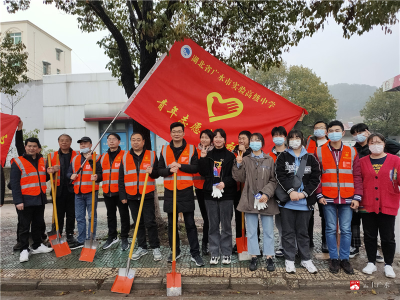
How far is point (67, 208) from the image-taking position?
232 inches

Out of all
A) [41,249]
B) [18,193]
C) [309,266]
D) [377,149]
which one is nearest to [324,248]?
[309,266]

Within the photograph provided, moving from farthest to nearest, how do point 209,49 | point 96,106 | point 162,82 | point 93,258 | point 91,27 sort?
point 96,106 → point 91,27 → point 209,49 → point 162,82 → point 93,258

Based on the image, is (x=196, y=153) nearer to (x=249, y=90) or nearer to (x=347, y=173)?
(x=249, y=90)

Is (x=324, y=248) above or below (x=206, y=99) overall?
below

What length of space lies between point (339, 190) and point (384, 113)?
39.8 m

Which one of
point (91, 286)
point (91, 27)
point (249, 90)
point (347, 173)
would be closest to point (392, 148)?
point (347, 173)

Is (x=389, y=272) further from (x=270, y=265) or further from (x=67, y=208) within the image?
(x=67, y=208)

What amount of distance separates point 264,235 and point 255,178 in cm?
81

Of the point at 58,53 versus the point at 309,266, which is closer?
the point at 309,266

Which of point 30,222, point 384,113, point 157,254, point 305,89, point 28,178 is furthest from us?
point 384,113

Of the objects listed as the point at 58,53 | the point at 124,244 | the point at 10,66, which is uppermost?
the point at 58,53

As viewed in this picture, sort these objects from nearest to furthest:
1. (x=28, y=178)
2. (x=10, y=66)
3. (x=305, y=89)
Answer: (x=28, y=178)
(x=10, y=66)
(x=305, y=89)

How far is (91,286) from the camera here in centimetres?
412

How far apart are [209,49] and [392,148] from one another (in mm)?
4054
